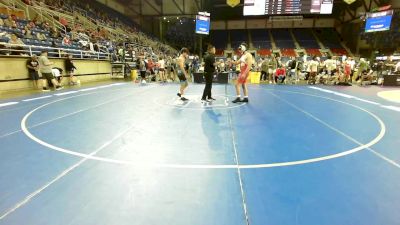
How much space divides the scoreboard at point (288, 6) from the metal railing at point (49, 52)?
11.7 meters

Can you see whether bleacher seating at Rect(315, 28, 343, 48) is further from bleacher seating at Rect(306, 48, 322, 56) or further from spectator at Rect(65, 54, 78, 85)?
spectator at Rect(65, 54, 78, 85)

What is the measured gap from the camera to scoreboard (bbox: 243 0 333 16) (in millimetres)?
18141

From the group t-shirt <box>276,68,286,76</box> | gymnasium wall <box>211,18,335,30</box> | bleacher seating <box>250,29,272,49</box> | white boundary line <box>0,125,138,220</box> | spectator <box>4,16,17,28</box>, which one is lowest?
white boundary line <box>0,125,138,220</box>

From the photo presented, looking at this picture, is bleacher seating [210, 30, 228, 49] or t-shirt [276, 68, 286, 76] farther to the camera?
bleacher seating [210, 30, 228, 49]

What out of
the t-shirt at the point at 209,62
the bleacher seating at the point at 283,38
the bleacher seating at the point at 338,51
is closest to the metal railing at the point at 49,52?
the t-shirt at the point at 209,62

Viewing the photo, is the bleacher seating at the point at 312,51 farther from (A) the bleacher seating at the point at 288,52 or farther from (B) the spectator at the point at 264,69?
(B) the spectator at the point at 264,69

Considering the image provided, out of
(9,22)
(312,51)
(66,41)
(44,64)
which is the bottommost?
(44,64)

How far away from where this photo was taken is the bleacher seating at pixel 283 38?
39756 millimetres

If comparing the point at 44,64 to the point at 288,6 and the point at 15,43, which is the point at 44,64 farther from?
the point at 288,6

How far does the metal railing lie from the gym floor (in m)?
6.54

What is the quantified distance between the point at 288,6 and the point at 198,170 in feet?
61.7

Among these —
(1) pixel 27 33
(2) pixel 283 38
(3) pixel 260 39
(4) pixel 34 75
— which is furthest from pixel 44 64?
(2) pixel 283 38

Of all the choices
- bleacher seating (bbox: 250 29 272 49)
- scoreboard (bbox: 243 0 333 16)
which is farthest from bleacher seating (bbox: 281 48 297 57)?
scoreboard (bbox: 243 0 333 16)

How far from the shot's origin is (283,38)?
41156mm
